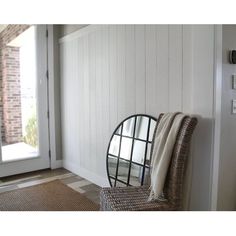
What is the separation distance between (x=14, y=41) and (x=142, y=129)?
2538 mm

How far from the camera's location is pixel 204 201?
1.77 metres

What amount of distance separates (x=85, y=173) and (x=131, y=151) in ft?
4.00

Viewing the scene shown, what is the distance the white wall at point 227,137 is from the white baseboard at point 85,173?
4.99 ft

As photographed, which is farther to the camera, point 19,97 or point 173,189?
point 19,97

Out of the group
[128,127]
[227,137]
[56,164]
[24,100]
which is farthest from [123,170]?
[24,100]

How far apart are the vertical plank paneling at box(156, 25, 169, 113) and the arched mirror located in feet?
0.61

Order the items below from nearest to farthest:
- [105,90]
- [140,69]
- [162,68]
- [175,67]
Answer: [175,67] → [162,68] → [140,69] → [105,90]

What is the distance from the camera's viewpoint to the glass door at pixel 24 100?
3500 mm

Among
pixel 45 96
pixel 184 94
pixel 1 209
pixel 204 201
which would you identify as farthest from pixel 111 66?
pixel 1 209

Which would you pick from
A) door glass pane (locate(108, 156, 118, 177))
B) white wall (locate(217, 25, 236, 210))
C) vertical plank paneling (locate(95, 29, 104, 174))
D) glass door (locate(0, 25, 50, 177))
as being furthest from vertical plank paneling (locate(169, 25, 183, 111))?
glass door (locate(0, 25, 50, 177))

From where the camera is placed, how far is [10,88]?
11.6ft

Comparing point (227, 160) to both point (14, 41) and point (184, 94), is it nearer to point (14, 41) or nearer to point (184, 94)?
point (184, 94)

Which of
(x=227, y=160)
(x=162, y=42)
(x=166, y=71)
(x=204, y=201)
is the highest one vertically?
(x=162, y=42)

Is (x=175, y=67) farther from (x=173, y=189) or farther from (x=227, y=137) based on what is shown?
(x=173, y=189)
